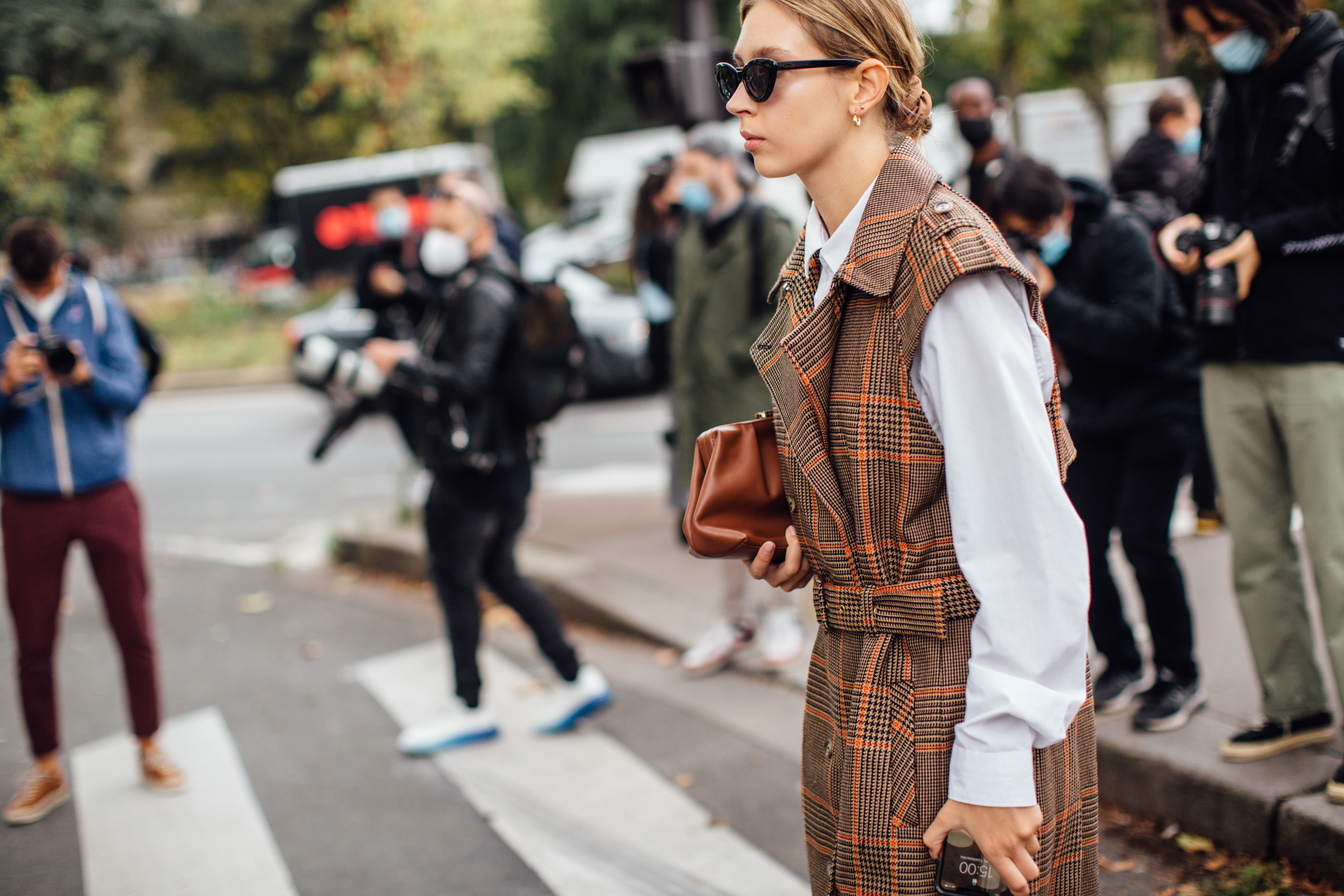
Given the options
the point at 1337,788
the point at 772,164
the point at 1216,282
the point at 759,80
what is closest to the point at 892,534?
the point at 772,164

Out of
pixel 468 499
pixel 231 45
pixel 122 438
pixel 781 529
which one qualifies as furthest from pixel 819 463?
pixel 231 45

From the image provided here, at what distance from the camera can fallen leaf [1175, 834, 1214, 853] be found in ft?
9.91

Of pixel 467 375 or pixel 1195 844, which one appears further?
pixel 467 375

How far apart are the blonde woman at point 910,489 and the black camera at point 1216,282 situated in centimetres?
156

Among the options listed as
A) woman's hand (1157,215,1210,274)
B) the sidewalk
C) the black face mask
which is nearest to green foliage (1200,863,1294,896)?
the sidewalk

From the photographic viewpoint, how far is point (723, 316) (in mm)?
4691

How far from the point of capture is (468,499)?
13.6 feet

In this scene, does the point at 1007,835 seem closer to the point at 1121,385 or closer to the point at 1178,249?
the point at 1178,249

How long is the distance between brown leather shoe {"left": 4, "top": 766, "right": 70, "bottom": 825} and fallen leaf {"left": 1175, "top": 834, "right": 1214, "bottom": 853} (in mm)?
3739

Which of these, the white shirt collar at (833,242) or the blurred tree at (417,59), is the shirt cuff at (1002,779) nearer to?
the white shirt collar at (833,242)

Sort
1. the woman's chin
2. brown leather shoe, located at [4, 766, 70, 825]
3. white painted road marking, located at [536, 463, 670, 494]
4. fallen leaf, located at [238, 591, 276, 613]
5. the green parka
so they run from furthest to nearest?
1. white painted road marking, located at [536, 463, 670, 494]
2. fallen leaf, located at [238, 591, 276, 613]
3. the green parka
4. brown leather shoe, located at [4, 766, 70, 825]
5. the woman's chin

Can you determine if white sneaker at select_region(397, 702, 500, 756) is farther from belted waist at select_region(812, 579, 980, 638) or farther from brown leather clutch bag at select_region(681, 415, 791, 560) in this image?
belted waist at select_region(812, 579, 980, 638)

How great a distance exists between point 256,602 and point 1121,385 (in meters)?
5.14

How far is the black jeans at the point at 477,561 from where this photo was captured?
4.13 meters
